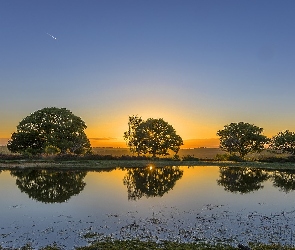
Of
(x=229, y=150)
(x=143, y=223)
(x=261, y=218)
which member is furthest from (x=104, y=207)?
(x=229, y=150)

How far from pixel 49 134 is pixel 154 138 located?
38645mm

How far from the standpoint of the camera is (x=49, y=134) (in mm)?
106375

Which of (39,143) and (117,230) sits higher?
(39,143)

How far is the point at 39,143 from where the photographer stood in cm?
A: 10919

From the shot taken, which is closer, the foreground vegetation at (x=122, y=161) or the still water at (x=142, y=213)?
the still water at (x=142, y=213)

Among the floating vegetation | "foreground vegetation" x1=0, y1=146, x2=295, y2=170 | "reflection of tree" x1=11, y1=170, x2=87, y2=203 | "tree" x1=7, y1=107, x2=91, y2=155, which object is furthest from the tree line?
the floating vegetation

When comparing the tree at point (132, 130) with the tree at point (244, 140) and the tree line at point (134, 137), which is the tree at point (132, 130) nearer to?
the tree line at point (134, 137)

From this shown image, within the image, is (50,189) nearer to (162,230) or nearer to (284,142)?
(162,230)

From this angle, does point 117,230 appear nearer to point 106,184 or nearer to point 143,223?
point 143,223

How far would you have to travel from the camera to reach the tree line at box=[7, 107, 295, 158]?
355 feet

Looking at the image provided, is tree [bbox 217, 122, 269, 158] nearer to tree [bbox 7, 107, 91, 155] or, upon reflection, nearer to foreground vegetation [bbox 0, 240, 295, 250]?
tree [bbox 7, 107, 91, 155]

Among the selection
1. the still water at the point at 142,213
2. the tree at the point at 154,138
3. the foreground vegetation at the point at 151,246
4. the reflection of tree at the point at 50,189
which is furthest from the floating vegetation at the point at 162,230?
the tree at the point at 154,138

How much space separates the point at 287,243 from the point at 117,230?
36.2 ft

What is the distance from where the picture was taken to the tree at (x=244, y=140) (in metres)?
119
